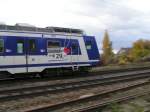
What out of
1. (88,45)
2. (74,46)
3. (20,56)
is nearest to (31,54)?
(20,56)

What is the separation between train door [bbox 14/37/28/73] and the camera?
2297 centimetres

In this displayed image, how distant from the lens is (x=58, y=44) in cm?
2545

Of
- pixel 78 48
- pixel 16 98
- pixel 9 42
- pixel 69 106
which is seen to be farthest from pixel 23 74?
pixel 69 106

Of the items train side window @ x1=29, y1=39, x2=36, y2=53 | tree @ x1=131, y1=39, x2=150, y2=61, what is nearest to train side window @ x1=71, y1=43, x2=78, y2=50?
train side window @ x1=29, y1=39, x2=36, y2=53

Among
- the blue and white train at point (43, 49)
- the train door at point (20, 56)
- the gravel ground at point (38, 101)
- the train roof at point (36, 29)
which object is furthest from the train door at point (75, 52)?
the gravel ground at point (38, 101)

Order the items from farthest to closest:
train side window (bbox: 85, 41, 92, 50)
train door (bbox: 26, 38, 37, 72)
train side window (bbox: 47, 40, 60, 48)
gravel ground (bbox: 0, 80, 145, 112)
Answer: train side window (bbox: 85, 41, 92, 50), train side window (bbox: 47, 40, 60, 48), train door (bbox: 26, 38, 37, 72), gravel ground (bbox: 0, 80, 145, 112)

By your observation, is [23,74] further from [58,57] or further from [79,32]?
[79,32]

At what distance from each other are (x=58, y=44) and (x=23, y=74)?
131 inches

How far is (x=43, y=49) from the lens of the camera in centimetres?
2450

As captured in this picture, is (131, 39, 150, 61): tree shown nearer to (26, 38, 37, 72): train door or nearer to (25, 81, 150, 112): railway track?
(26, 38, 37, 72): train door

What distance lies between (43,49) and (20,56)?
1.94m

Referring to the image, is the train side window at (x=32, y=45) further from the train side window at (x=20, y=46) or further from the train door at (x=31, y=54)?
the train side window at (x=20, y=46)

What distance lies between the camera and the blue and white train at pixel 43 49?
74.0ft

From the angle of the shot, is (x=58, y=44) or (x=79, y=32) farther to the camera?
(x=79, y=32)
